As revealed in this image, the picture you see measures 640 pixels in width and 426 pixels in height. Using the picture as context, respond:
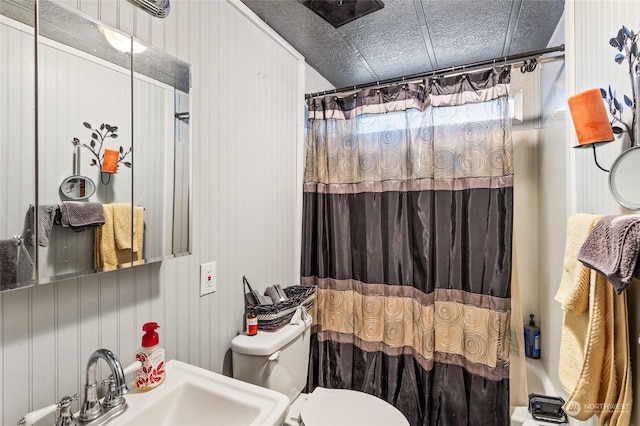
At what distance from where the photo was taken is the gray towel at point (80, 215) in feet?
2.84

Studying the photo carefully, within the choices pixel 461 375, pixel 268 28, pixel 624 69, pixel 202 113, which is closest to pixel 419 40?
pixel 268 28

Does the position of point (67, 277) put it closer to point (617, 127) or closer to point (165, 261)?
point (165, 261)

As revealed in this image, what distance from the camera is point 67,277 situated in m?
0.86

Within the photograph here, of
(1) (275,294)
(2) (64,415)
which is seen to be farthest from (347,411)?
(2) (64,415)

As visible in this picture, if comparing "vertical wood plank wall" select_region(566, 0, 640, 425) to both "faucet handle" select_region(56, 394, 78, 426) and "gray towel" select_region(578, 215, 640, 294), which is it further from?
"faucet handle" select_region(56, 394, 78, 426)

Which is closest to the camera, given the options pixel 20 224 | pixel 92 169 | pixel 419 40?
pixel 20 224

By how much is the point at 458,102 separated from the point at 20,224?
1854 millimetres

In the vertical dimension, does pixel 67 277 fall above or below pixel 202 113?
below

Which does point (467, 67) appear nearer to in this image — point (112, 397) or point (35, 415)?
point (112, 397)

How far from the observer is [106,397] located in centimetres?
88

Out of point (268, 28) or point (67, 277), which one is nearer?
point (67, 277)

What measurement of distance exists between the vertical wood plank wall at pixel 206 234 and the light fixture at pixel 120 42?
0.19 ft

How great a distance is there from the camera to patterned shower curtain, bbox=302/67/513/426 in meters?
1.58

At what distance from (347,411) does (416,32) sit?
200cm
